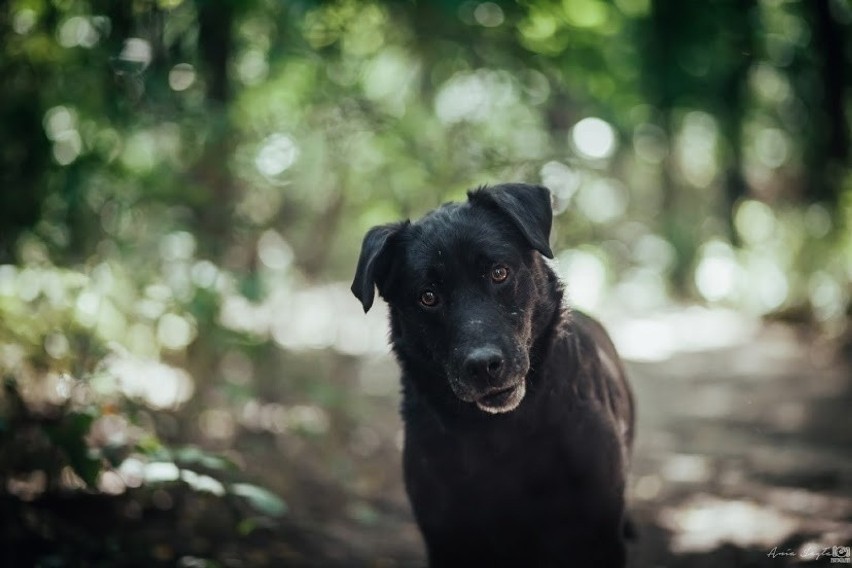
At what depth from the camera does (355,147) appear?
260 inches

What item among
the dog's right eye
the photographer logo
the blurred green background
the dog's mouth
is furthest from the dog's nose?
the photographer logo

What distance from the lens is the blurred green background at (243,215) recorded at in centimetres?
474

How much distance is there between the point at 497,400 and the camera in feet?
11.1

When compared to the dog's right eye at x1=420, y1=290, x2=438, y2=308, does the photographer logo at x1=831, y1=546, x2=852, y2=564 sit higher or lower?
lower

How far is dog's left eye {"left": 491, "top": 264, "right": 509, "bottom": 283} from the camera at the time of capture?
11.9 feet

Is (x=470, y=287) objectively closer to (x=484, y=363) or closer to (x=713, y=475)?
(x=484, y=363)

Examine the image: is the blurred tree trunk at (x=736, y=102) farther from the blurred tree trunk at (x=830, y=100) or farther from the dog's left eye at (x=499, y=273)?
the dog's left eye at (x=499, y=273)

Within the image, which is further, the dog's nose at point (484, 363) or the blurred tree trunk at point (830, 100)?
the blurred tree trunk at point (830, 100)

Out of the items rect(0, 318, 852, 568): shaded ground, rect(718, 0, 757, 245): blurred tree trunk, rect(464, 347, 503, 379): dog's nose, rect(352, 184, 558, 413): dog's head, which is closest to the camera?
rect(464, 347, 503, 379): dog's nose

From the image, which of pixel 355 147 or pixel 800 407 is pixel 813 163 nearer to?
pixel 800 407

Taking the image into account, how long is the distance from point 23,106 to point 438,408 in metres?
3.57

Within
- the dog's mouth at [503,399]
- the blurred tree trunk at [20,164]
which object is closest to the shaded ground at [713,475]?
the dog's mouth at [503,399]

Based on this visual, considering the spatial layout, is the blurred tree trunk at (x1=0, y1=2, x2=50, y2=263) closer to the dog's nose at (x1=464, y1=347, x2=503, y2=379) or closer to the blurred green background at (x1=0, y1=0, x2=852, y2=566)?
the blurred green background at (x1=0, y1=0, x2=852, y2=566)

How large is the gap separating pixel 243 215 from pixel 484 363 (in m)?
3.41
